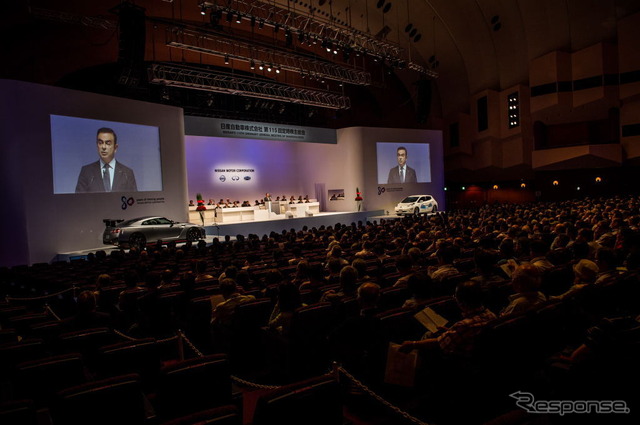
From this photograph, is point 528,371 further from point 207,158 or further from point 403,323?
point 207,158

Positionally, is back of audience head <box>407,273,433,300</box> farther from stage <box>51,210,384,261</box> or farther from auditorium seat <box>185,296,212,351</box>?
stage <box>51,210,384,261</box>

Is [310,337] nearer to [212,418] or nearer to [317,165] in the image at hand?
[212,418]

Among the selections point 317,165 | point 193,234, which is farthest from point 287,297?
point 317,165

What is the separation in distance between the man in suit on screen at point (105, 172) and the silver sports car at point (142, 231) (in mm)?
1400

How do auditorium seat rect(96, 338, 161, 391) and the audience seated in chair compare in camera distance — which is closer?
auditorium seat rect(96, 338, 161, 391)

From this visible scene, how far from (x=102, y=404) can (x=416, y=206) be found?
2115 cm

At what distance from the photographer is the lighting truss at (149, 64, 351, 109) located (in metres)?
15.2

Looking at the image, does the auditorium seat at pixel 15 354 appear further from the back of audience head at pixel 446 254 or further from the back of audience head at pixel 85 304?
the back of audience head at pixel 446 254

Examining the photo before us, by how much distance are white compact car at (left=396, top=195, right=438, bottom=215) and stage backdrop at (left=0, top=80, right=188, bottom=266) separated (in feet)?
39.3

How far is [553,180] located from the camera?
25.5 m

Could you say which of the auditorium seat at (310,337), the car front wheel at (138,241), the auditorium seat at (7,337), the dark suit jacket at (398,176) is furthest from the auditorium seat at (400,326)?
the dark suit jacket at (398,176)

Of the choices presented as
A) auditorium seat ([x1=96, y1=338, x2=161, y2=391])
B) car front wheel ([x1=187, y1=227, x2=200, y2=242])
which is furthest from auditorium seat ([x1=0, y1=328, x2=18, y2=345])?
car front wheel ([x1=187, y1=227, x2=200, y2=242])

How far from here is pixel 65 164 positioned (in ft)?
43.2

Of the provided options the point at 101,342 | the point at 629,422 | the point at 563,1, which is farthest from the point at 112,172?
the point at 563,1
